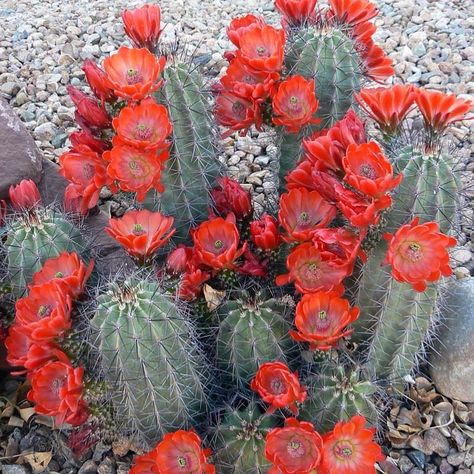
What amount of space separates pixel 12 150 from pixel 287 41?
109cm

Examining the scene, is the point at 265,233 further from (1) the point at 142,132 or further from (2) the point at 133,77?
(2) the point at 133,77

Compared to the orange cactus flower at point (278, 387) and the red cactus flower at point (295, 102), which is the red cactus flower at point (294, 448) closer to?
the orange cactus flower at point (278, 387)

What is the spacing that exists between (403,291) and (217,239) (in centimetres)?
54

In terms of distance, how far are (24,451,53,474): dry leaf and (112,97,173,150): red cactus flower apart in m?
1.00

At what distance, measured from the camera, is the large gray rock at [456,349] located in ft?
7.55

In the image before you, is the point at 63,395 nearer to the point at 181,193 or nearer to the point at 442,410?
the point at 181,193

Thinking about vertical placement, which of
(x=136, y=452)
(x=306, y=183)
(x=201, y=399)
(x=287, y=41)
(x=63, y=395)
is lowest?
(x=136, y=452)

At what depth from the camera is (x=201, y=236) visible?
6.69ft

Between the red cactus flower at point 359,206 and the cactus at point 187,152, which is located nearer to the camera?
the red cactus flower at point 359,206

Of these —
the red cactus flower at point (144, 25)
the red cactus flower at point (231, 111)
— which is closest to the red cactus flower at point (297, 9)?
the red cactus flower at point (231, 111)

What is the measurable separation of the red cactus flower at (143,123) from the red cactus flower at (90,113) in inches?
5.3

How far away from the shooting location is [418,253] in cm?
172

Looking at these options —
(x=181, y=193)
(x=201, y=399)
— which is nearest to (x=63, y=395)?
(x=201, y=399)

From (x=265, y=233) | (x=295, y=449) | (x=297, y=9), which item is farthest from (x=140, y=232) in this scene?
(x=297, y=9)
